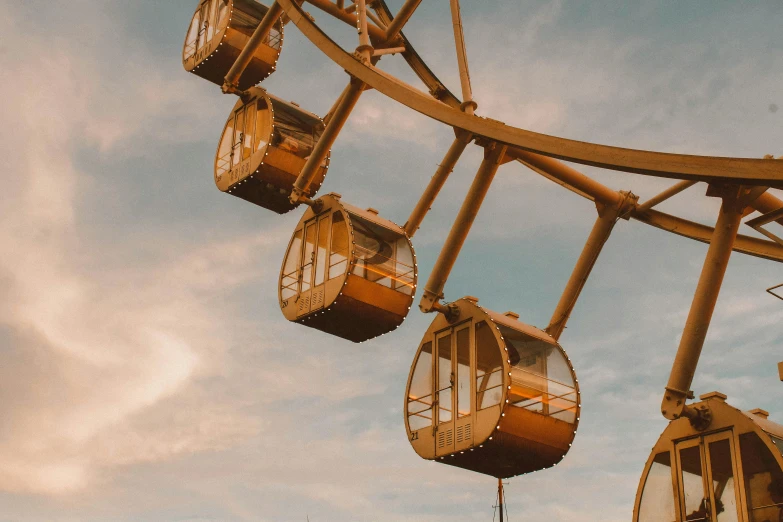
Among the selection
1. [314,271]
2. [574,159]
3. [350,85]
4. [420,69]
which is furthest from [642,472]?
[420,69]

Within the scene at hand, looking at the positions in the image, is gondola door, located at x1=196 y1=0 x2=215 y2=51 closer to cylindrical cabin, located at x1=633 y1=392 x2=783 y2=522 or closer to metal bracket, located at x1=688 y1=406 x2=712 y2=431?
cylindrical cabin, located at x1=633 y1=392 x2=783 y2=522

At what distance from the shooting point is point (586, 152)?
13617 mm

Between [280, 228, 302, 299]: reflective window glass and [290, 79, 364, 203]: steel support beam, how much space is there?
0.88 metres

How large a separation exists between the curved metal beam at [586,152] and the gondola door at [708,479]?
457 centimetres

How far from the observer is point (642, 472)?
1611 centimetres

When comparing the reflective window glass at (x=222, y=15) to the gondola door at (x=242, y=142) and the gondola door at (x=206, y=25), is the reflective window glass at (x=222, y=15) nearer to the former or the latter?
the gondola door at (x=206, y=25)

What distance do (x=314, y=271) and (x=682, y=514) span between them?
8129mm

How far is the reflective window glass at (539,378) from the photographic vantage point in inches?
626

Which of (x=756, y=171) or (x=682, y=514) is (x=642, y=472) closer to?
(x=682, y=514)

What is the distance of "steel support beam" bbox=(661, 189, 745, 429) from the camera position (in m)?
13.9

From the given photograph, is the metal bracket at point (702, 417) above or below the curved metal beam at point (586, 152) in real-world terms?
below

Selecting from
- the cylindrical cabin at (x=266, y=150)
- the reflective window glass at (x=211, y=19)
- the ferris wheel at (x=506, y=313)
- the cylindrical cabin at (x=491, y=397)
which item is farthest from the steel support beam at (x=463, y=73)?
the reflective window glass at (x=211, y=19)

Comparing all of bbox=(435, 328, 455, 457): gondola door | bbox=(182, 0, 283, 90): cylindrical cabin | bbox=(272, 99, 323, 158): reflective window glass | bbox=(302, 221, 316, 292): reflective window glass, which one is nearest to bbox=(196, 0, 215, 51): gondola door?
bbox=(182, 0, 283, 90): cylindrical cabin

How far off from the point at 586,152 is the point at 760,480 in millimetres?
5210
